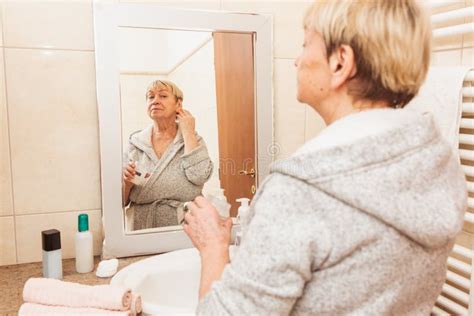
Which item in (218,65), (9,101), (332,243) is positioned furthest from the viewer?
(218,65)

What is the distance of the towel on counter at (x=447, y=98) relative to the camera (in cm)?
101

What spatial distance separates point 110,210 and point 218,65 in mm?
527

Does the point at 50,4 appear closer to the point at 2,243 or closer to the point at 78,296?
the point at 2,243

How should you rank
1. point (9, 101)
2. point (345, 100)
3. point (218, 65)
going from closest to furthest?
1. point (345, 100)
2. point (9, 101)
3. point (218, 65)

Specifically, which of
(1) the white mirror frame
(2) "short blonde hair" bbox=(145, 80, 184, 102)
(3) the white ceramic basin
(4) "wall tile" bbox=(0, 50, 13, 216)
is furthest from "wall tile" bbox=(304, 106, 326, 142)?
(4) "wall tile" bbox=(0, 50, 13, 216)

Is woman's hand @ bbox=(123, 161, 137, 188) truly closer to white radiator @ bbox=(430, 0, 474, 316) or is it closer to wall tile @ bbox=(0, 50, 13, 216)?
wall tile @ bbox=(0, 50, 13, 216)

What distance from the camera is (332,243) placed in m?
0.54

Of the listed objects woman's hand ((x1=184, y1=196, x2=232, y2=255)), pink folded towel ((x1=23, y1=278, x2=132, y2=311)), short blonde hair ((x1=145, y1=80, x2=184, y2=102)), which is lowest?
pink folded towel ((x1=23, y1=278, x2=132, y2=311))

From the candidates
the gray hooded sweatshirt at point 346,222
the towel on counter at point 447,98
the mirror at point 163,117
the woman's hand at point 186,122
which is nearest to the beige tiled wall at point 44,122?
the mirror at point 163,117

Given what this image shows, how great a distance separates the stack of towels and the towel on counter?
0.81 metres

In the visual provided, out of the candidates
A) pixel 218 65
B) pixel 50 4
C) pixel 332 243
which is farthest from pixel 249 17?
pixel 332 243

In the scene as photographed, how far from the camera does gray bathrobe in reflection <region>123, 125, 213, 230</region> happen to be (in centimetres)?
123

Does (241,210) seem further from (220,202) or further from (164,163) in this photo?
(164,163)

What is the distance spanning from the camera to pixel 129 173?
4.01 feet
